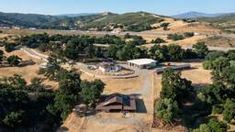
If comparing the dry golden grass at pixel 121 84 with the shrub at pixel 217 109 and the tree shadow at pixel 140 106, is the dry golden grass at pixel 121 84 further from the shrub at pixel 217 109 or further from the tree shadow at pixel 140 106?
the shrub at pixel 217 109

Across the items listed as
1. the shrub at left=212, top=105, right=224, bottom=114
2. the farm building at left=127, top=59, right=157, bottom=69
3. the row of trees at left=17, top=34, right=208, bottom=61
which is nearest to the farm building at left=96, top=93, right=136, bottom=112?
the shrub at left=212, top=105, right=224, bottom=114

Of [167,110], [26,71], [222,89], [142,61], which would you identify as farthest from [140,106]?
[26,71]

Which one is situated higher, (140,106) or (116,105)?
(116,105)

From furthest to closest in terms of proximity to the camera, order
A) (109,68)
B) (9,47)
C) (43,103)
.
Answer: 1. (9,47)
2. (109,68)
3. (43,103)

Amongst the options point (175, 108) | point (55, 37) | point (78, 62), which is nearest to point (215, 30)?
point (55, 37)

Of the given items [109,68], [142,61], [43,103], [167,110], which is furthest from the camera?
[142,61]

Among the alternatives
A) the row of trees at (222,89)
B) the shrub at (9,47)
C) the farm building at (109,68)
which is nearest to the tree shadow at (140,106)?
the row of trees at (222,89)

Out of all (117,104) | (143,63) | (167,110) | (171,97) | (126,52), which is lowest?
(117,104)

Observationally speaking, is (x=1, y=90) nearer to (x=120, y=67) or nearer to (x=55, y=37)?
(x=120, y=67)

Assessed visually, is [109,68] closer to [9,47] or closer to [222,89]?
[222,89]
